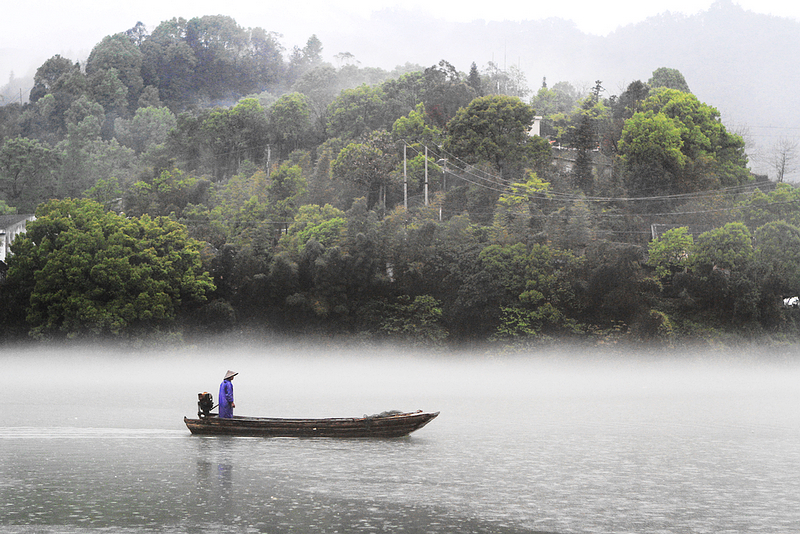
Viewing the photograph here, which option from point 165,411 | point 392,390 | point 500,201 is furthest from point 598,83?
point 165,411

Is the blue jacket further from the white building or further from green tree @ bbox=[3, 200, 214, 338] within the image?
the white building

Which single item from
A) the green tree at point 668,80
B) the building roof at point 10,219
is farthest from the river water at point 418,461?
the green tree at point 668,80

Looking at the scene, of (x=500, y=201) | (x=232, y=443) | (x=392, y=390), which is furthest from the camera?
(x=500, y=201)

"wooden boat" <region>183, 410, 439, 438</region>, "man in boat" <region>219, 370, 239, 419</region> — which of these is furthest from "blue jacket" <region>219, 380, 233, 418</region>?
"wooden boat" <region>183, 410, 439, 438</region>

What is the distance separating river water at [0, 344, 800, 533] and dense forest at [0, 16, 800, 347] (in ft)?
34.0

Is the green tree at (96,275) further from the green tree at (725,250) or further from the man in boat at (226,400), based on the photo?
the green tree at (725,250)

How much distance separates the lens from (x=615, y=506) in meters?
23.5

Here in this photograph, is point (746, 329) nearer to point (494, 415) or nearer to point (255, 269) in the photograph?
point (494, 415)

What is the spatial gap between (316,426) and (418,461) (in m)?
4.19

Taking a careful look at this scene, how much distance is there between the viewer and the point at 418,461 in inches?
1158

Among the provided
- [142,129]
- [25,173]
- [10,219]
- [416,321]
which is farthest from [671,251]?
[142,129]

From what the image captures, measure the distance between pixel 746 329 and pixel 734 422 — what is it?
102ft

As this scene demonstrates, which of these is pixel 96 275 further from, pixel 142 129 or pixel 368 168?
pixel 142 129

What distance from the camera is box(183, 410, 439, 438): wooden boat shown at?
30844mm
